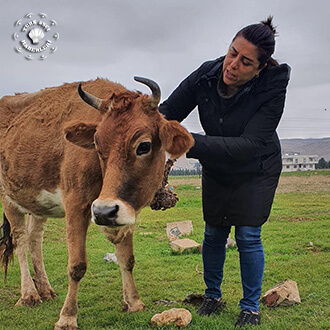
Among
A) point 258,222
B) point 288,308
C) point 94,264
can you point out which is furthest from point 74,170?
point 94,264

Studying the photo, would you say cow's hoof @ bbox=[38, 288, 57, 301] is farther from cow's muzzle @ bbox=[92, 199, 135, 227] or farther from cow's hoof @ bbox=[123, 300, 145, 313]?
cow's muzzle @ bbox=[92, 199, 135, 227]

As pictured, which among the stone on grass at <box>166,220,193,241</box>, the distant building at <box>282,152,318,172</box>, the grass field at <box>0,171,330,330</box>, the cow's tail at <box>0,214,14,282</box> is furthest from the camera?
the distant building at <box>282,152,318,172</box>

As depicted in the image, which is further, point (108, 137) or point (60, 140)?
point (60, 140)

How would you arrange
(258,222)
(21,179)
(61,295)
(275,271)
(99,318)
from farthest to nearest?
(275,271) < (61,295) < (21,179) < (99,318) < (258,222)

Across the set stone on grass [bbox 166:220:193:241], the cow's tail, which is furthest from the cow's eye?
stone on grass [bbox 166:220:193:241]

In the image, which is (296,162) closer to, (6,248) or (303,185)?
(303,185)

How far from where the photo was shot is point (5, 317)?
5750mm

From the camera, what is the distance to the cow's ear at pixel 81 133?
15.8ft

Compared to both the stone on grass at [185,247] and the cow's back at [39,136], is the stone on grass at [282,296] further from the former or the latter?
the stone on grass at [185,247]

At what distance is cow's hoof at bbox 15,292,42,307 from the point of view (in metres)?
6.29

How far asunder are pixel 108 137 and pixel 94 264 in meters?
4.98

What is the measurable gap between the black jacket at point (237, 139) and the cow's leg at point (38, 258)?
2.77m

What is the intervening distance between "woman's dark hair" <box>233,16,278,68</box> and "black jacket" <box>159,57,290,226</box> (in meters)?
0.25

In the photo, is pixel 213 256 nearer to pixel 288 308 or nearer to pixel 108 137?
pixel 288 308
